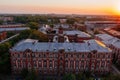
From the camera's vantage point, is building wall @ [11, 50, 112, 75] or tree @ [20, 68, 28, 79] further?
building wall @ [11, 50, 112, 75]

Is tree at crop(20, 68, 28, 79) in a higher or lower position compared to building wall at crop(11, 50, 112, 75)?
lower

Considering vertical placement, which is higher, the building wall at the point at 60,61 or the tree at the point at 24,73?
the building wall at the point at 60,61

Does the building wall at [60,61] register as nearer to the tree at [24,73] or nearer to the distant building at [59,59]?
the distant building at [59,59]

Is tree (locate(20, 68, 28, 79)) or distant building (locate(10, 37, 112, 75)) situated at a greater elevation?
distant building (locate(10, 37, 112, 75))

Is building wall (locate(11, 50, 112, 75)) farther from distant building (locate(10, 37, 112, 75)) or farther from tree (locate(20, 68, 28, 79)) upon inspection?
tree (locate(20, 68, 28, 79))

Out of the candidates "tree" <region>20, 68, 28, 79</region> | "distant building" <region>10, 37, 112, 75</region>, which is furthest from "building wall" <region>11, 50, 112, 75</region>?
"tree" <region>20, 68, 28, 79</region>

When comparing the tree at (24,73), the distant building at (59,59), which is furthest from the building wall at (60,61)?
the tree at (24,73)

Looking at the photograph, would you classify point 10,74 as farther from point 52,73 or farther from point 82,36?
point 82,36

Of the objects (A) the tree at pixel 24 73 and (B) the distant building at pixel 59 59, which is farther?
(B) the distant building at pixel 59 59
